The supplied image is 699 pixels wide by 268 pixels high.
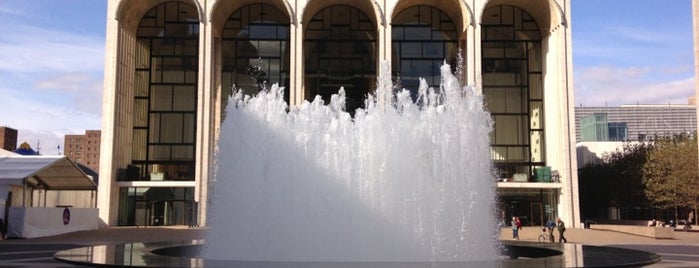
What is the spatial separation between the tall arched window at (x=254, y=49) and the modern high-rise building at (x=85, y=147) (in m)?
109

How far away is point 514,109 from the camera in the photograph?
49781 millimetres

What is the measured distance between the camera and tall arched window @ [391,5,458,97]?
49.6 metres

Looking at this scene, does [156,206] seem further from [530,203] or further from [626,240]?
[626,240]

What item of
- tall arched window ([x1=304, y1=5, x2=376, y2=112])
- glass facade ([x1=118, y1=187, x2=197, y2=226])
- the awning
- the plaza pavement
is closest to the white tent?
the awning

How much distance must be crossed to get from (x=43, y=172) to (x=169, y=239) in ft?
34.0

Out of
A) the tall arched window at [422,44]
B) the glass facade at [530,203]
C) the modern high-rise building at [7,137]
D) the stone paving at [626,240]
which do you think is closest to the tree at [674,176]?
the glass facade at [530,203]

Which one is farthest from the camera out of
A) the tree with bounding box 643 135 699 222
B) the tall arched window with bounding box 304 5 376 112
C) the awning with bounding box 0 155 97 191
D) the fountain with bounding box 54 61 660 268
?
the tall arched window with bounding box 304 5 376 112

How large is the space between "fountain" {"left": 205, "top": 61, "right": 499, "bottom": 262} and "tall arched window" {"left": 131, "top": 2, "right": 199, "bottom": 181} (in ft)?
100

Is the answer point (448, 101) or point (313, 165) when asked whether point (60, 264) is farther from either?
point (448, 101)

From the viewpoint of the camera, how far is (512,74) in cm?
5003

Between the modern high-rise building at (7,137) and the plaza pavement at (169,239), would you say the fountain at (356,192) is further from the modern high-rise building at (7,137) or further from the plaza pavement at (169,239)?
the modern high-rise building at (7,137)

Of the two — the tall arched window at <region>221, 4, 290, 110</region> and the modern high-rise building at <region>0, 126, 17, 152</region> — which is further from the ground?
→ the tall arched window at <region>221, 4, 290, 110</region>

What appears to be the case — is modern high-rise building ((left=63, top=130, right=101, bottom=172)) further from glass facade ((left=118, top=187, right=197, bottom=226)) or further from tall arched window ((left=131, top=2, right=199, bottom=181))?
glass facade ((left=118, top=187, right=197, bottom=226))

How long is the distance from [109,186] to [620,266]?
37.3 metres
